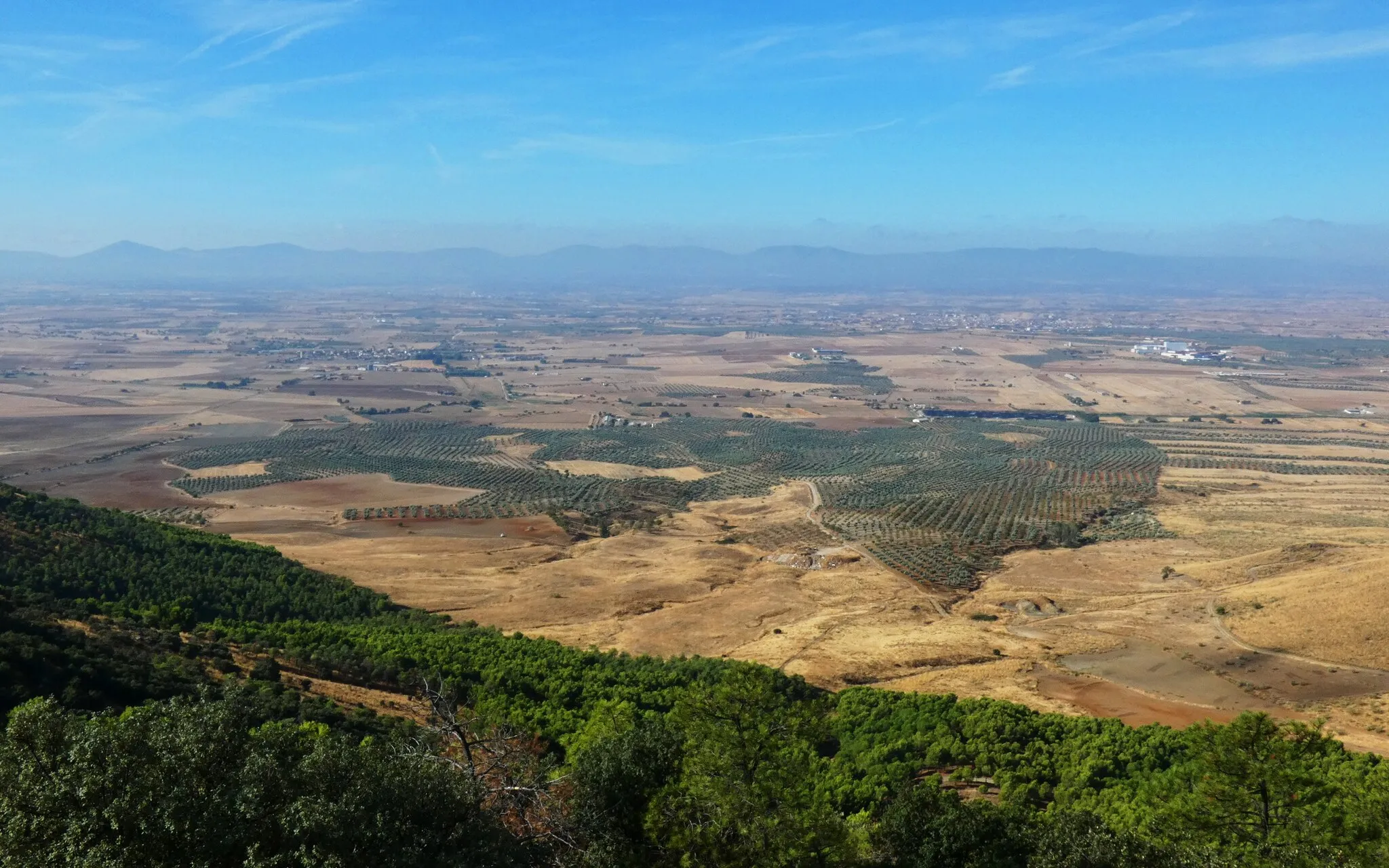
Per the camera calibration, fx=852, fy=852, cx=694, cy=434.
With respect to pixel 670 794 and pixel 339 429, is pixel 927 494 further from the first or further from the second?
pixel 339 429

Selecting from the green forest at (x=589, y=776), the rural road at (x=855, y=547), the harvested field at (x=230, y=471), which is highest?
the green forest at (x=589, y=776)

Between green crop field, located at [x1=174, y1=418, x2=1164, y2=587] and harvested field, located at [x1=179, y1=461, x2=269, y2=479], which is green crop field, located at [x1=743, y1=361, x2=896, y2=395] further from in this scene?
harvested field, located at [x1=179, y1=461, x2=269, y2=479]

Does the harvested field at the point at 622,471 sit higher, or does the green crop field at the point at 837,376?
the green crop field at the point at 837,376

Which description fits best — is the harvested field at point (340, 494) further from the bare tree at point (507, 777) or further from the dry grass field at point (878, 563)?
the bare tree at point (507, 777)

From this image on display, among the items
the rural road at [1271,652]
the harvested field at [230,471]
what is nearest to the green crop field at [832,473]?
the harvested field at [230,471]

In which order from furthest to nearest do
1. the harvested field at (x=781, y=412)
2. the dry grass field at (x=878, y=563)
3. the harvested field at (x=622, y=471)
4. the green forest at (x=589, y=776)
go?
the harvested field at (x=781, y=412)
the harvested field at (x=622, y=471)
the dry grass field at (x=878, y=563)
the green forest at (x=589, y=776)

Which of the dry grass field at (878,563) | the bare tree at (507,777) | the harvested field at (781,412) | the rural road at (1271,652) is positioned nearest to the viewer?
the bare tree at (507,777)

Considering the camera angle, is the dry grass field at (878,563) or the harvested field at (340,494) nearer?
the dry grass field at (878,563)

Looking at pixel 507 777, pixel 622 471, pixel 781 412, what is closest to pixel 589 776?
pixel 507 777
